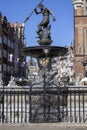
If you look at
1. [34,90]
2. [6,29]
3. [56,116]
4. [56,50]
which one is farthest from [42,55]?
[6,29]

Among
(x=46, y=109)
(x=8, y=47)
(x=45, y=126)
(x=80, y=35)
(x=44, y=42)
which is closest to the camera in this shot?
(x=45, y=126)

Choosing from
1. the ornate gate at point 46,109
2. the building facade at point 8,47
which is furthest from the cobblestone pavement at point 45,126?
the building facade at point 8,47

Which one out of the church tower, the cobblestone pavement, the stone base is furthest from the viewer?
the church tower

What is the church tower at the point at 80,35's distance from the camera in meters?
59.8

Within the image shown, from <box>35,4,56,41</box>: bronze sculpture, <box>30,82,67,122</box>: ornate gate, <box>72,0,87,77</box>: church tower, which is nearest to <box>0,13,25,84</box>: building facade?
<box>72,0,87,77</box>: church tower

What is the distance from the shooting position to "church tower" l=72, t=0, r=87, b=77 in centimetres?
5984

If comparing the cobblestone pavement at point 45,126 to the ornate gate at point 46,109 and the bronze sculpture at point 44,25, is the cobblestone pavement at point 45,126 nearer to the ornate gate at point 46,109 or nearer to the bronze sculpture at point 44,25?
the ornate gate at point 46,109

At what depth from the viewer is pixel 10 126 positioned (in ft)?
42.3

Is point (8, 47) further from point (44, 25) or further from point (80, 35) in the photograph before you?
point (44, 25)

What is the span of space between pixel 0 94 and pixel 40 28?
698 cm

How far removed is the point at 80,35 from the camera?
60844 mm

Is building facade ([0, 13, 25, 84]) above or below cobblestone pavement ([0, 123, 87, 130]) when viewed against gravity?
above

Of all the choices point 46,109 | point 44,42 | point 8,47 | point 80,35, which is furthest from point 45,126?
point 8,47

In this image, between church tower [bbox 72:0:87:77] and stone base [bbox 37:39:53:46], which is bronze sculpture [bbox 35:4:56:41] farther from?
church tower [bbox 72:0:87:77]
